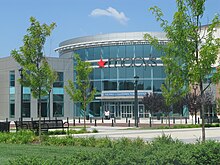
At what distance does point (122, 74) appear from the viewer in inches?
2808

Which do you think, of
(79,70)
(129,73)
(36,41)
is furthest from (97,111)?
(36,41)

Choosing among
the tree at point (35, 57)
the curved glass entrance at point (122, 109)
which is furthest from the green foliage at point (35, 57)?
the curved glass entrance at point (122, 109)

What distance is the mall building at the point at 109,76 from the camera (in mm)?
69562

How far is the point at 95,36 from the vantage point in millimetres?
72438

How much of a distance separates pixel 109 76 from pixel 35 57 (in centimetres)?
5162

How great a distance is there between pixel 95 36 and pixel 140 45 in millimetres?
8023

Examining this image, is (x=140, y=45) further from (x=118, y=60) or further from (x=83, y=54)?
(x=83, y=54)

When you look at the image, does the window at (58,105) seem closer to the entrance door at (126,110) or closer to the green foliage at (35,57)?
the entrance door at (126,110)

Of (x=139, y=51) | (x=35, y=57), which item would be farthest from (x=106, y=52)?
(x=35, y=57)

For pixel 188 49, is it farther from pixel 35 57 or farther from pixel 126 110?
pixel 126 110

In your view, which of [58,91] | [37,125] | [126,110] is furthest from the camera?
[126,110]

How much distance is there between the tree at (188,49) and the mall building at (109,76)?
5443 centimetres

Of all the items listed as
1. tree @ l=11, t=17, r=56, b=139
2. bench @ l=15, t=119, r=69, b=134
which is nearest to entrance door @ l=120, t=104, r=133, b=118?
bench @ l=15, t=119, r=69, b=134

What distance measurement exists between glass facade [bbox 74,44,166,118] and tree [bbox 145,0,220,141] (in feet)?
181
